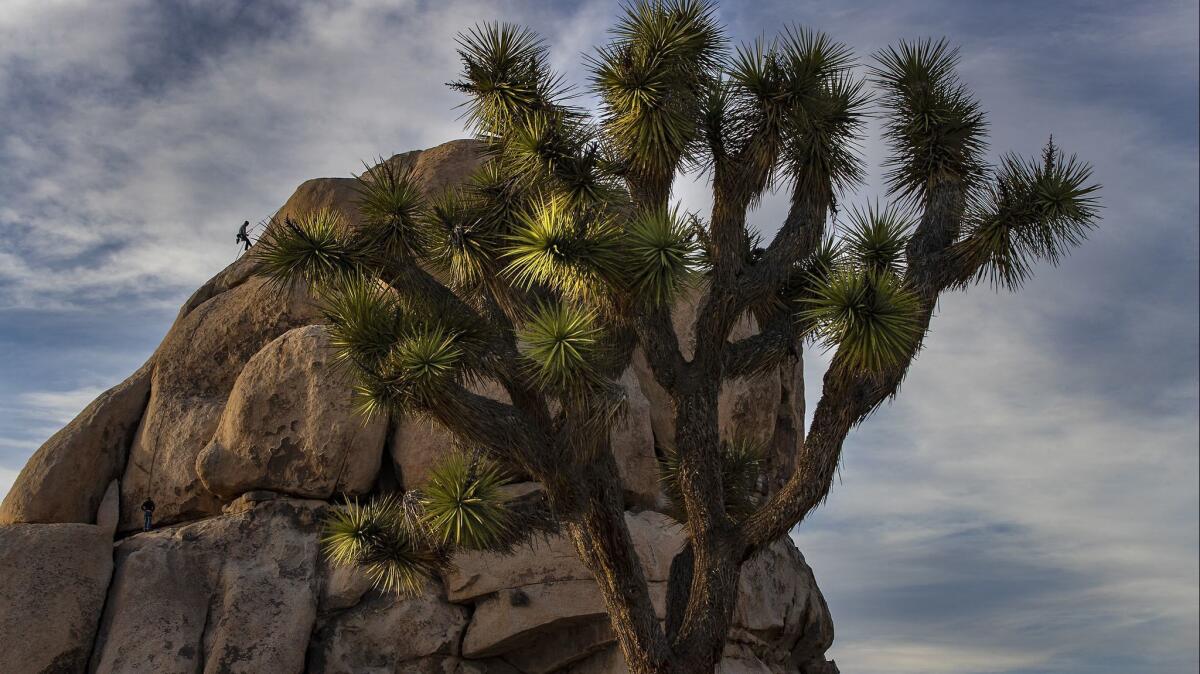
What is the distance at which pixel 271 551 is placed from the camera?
601 inches

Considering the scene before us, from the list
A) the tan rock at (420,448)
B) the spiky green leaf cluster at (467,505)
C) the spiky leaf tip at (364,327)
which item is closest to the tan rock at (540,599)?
the tan rock at (420,448)

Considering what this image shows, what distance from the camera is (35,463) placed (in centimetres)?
1770

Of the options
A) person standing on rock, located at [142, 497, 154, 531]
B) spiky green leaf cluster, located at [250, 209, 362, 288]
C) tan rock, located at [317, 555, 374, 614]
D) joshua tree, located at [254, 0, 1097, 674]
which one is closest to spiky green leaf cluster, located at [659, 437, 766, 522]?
joshua tree, located at [254, 0, 1097, 674]

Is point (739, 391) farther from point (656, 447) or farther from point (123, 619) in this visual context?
point (123, 619)

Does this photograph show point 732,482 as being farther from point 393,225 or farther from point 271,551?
point 271,551

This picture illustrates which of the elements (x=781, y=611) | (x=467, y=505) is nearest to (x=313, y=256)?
(x=467, y=505)

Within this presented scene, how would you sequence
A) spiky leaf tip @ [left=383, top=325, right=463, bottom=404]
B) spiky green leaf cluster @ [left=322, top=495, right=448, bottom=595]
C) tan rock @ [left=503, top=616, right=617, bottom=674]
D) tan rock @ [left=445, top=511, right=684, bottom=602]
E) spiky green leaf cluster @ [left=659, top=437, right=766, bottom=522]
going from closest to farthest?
spiky leaf tip @ [left=383, top=325, right=463, bottom=404], spiky green leaf cluster @ [left=322, top=495, right=448, bottom=595], spiky green leaf cluster @ [left=659, top=437, right=766, bottom=522], tan rock @ [left=503, top=616, right=617, bottom=674], tan rock @ [left=445, top=511, right=684, bottom=602]

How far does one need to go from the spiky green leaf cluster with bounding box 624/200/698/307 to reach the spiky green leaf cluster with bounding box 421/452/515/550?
2.49 m

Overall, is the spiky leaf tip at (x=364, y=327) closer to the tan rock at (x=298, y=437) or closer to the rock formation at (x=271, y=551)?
the rock formation at (x=271, y=551)

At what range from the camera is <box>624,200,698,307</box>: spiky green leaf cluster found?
1021cm

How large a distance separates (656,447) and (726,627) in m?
5.37

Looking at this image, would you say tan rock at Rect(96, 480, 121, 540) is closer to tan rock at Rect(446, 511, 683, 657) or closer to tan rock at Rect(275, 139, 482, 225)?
tan rock at Rect(275, 139, 482, 225)

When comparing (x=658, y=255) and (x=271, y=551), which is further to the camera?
(x=271, y=551)

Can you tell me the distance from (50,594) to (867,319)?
11.0m
